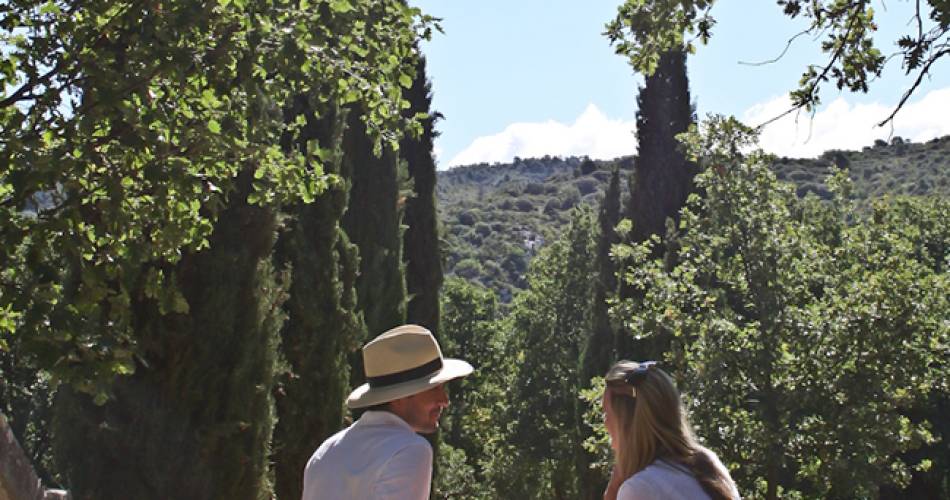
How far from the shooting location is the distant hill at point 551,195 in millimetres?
91750

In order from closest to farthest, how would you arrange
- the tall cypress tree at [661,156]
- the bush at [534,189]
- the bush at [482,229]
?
the tall cypress tree at [661,156]
the bush at [482,229]
the bush at [534,189]

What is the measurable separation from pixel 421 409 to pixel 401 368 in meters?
0.18

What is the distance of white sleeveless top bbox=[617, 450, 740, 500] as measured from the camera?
3307mm

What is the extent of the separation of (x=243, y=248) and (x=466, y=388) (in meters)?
28.4

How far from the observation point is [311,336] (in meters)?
12.4

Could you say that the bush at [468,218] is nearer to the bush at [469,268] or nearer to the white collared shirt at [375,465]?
the bush at [469,268]

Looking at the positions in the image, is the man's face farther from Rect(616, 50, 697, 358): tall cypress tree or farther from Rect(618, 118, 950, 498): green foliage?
Rect(616, 50, 697, 358): tall cypress tree

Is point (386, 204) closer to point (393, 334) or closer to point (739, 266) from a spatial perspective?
point (739, 266)

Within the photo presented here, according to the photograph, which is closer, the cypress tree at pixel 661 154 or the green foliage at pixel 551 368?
the cypress tree at pixel 661 154

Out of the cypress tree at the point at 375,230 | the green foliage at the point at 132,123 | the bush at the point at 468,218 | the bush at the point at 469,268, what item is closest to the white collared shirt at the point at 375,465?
the green foliage at the point at 132,123

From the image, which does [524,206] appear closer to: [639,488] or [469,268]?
[469,268]

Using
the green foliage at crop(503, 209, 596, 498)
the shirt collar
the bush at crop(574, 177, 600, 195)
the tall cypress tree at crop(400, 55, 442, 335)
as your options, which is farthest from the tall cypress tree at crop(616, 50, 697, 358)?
the bush at crop(574, 177, 600, 195)

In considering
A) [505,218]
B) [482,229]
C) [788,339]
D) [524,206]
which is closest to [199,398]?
[788,339]

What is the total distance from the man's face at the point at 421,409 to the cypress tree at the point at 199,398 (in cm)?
477
